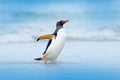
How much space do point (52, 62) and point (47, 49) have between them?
244mm

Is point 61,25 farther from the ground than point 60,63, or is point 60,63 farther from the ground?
point 61,25

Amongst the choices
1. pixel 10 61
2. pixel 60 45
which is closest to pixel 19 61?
pixel 10 61

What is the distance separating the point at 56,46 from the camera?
1016cm

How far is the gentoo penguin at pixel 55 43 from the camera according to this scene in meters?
10.2

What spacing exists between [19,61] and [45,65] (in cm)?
57

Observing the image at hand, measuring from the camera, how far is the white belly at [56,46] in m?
10.2

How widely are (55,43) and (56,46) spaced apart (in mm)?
55

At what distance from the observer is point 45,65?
1012cm

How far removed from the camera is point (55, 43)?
33.4ft

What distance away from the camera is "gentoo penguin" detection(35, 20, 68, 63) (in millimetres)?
10164

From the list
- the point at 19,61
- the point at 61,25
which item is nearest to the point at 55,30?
the point at 61,25

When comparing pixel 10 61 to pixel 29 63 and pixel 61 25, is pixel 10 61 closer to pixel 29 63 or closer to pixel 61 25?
A: pixel 29 63

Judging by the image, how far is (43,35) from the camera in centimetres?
1016

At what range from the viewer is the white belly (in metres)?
10.2
